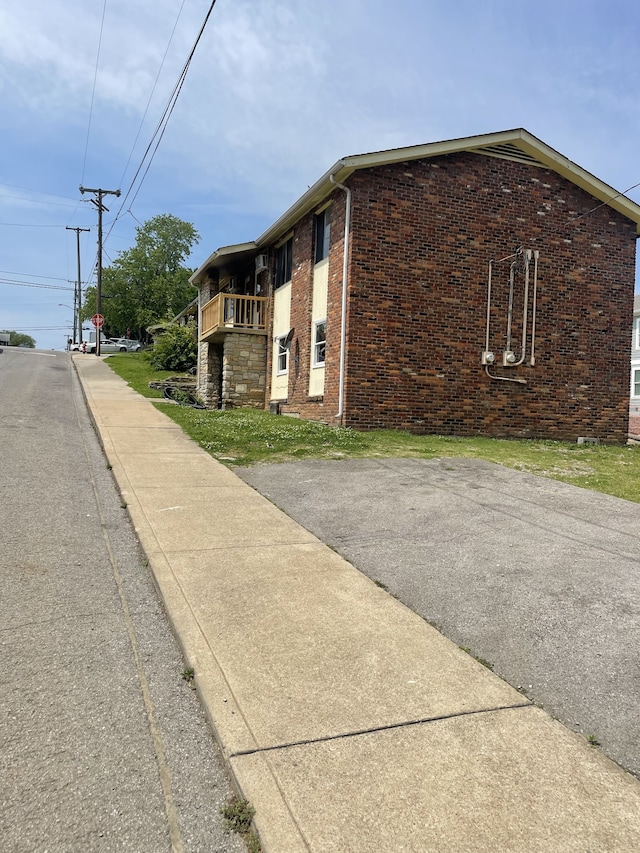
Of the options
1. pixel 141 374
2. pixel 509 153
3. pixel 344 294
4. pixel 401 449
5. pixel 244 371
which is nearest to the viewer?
pixel 401 449

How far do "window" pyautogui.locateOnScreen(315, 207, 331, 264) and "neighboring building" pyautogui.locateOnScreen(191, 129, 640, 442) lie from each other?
5cm

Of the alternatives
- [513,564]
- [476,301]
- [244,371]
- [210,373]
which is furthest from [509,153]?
[210,373]

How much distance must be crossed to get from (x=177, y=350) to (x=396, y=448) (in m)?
21.5

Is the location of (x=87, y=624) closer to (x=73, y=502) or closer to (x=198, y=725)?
(x=198, y=725)

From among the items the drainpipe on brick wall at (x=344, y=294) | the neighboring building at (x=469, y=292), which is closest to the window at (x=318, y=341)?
the neighboring building at (x=469, y=292)

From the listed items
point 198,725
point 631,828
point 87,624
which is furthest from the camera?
point 87,624

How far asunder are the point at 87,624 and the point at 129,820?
176 centimetres

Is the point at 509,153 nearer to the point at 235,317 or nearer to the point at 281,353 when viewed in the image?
the point at 281,353

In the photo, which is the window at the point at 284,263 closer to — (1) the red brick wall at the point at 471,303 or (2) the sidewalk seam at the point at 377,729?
(1) the red brick wall at the point at 471,303

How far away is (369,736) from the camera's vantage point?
2631 mm

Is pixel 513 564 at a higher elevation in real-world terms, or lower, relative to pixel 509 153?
lower

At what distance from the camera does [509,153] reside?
14328 millimetres

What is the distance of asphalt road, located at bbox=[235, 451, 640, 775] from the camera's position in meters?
3.23

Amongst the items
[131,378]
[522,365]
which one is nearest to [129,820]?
[522,365]
